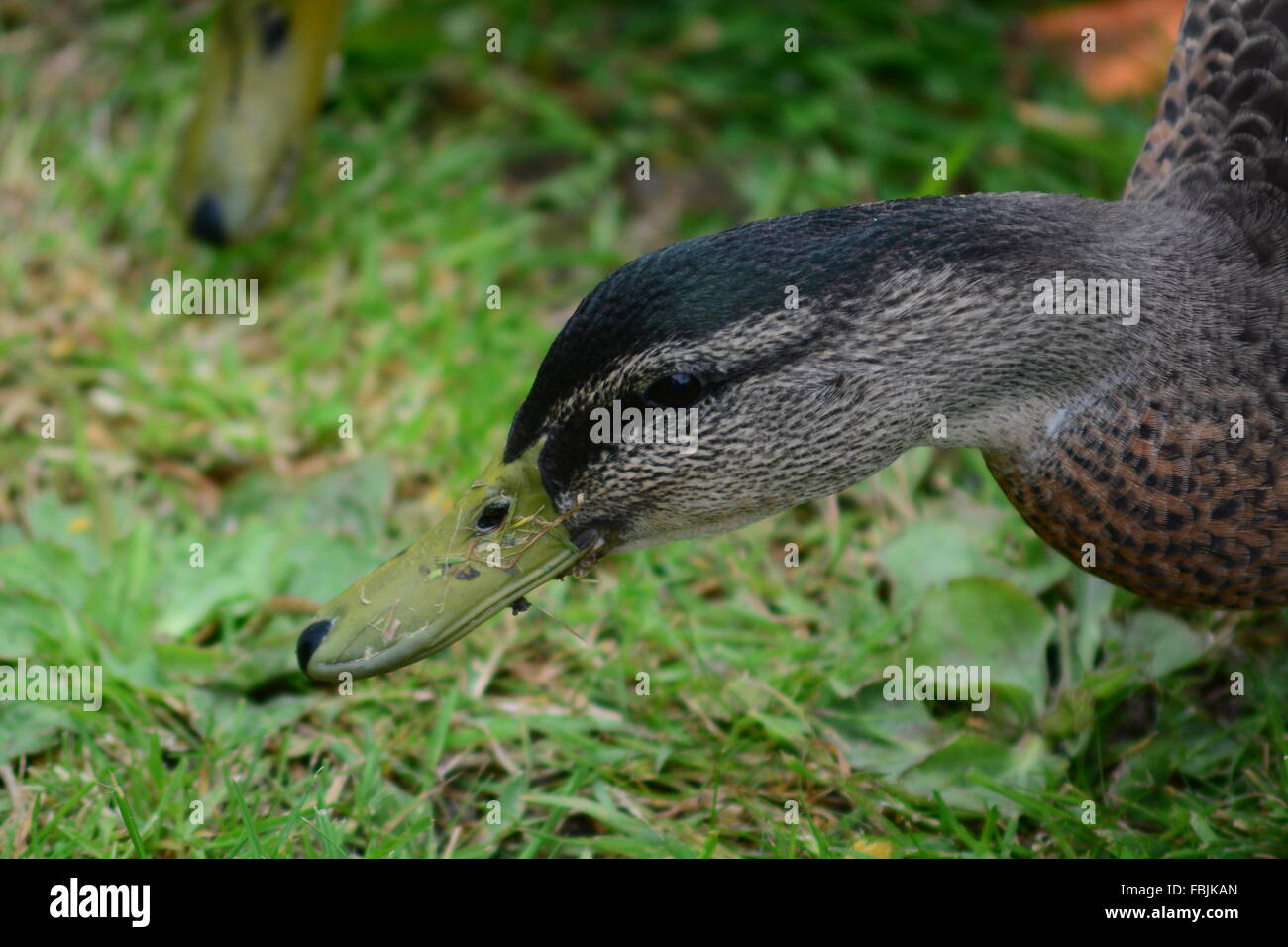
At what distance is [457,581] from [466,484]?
1.09 metres

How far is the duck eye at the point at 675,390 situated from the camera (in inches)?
86.8

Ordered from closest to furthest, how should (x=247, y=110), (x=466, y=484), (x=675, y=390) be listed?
(x=675, y=390) → (x=466, y=484) → (x=247, y=110)

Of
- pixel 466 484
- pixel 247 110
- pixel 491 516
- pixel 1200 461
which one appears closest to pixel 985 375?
pixel 1200 461

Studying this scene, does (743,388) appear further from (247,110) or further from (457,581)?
A: (247,110)

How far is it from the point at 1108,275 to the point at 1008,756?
97 cm

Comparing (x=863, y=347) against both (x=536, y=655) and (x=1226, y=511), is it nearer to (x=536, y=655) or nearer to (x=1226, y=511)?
(x=1226, y=511)

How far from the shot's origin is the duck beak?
7.64 ft

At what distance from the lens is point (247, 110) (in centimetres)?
384

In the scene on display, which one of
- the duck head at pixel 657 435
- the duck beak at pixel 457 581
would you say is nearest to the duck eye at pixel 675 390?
the duck head at pixel 657 435

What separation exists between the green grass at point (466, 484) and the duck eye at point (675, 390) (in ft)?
2.80

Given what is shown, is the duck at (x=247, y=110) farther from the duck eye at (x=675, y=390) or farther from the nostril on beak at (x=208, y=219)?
the duck eye at (x=675, y=390)
